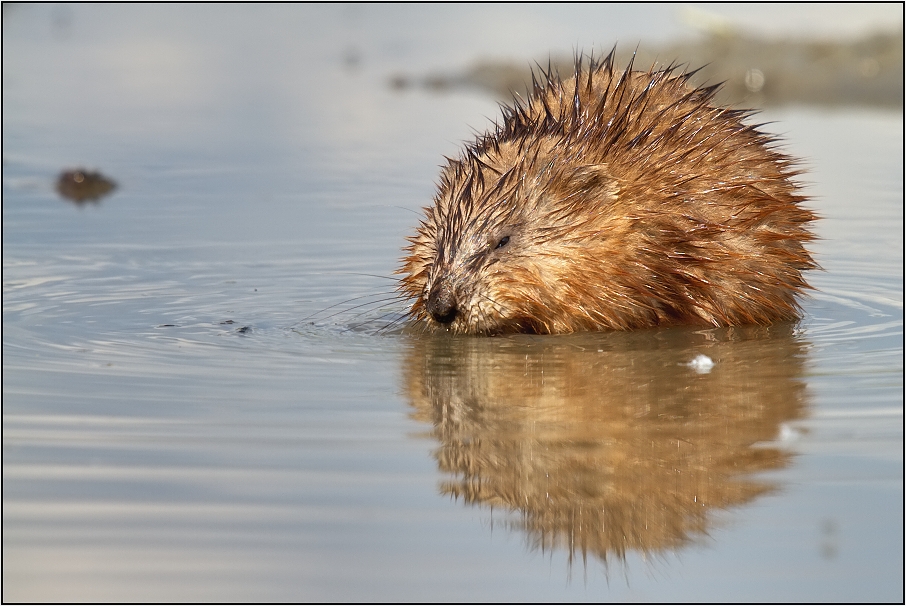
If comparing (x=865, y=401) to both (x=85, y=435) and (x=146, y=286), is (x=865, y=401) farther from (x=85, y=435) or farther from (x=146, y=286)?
(x=146, y=286)

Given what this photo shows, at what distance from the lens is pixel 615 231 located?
6.82 meters

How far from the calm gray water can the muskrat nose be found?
123 millimetres

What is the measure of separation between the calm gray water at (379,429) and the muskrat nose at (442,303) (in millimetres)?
123

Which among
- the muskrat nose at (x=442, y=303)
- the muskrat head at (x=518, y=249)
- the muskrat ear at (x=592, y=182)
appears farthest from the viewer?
the muskrat ear at (x=592, y=182)

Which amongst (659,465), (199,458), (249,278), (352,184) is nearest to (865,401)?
(659,465)

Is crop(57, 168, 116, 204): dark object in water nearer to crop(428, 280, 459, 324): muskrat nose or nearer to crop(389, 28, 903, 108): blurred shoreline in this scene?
crop(428, 280, 459, 324): muskrat nose

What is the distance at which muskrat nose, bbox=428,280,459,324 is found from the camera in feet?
21.5

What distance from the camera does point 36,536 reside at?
4.04 metres

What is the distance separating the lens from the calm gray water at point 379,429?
12.6 feet

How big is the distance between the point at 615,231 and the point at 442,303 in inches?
35.6

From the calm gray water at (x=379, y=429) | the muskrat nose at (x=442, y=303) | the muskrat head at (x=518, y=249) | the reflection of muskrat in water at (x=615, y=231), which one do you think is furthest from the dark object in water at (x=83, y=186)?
the muskrat nose at (x=442, y=303)

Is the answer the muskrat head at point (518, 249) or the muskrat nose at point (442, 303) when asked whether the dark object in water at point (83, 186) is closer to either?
the muskrat head at point (518, 249)

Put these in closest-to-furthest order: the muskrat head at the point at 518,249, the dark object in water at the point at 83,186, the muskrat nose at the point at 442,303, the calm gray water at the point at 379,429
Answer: the calm gray water at the point at 379,429
the muskrat nose at the point at 442,303
the muskrat head at the point at 518,249
the dark object in water at the point at 83,186

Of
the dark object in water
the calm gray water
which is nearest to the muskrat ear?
the calm gray water
